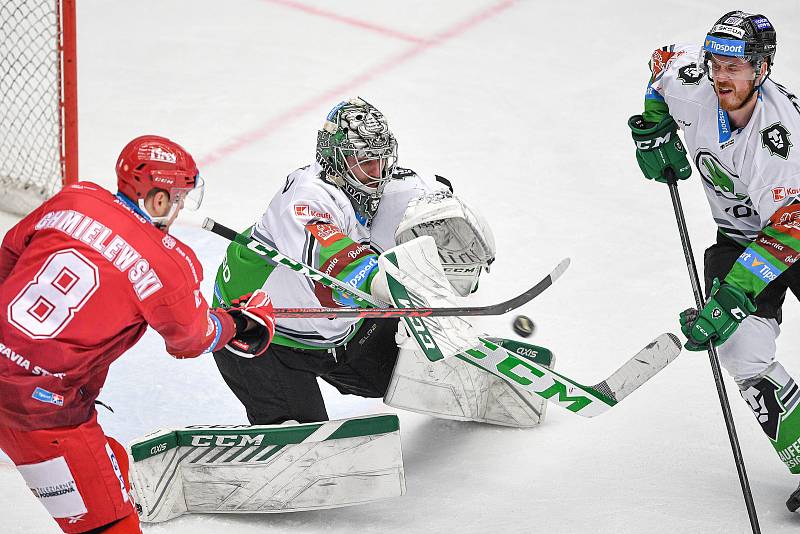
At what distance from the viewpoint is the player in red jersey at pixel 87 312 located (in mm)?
2684

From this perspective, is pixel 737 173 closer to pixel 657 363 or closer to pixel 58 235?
pixel 657 363

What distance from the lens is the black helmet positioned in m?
3.32

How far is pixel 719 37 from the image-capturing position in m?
3.35

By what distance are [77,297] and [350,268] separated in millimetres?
856

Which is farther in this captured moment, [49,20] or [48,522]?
[49,20]

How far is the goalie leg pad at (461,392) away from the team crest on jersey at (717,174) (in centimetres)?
83

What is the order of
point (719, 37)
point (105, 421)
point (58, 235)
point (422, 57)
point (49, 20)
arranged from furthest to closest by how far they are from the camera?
point (422, 57) → point (49, 20) → point (105, 421) → point (719, 37) → point (58, 235)

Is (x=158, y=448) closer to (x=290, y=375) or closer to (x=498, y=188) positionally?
(x=290, y=375)

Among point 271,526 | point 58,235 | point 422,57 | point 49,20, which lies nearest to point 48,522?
point 271,526

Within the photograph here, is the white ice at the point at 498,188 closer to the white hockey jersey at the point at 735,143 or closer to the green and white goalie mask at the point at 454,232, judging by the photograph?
the green and white goalie mask at the point at 454,232

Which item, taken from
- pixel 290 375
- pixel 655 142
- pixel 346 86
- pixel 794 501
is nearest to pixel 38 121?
pixel 346 86

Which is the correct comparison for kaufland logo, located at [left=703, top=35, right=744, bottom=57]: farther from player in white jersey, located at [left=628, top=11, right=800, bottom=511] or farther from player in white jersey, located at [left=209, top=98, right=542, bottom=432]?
player in white jersey, located at [left=209, top=98, right=542, bottom=432]

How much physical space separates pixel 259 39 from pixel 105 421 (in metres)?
3.26

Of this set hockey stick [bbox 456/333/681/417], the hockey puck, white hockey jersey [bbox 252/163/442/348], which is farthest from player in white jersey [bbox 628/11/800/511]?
white hockey jersey [bbox 252/163/442/348]
